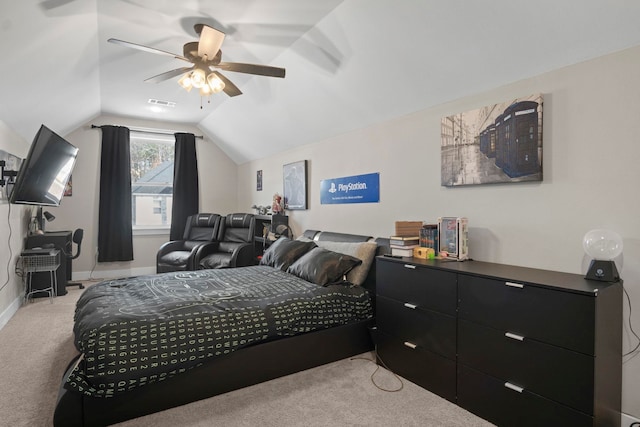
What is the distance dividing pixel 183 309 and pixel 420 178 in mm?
2087

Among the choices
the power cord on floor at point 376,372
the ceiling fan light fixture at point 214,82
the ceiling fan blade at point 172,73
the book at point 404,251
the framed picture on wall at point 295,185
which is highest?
the ceiling fan blade at point 172,73

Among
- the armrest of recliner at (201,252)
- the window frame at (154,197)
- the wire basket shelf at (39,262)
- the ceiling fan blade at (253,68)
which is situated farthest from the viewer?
the window frame at (154,197)

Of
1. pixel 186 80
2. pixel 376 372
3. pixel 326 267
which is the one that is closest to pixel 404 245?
pixel 326 267

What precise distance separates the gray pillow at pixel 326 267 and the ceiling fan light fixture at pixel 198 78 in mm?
1722

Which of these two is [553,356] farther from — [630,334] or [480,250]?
[480,250]

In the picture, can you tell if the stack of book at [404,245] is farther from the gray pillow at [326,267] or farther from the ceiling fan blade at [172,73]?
the ceiling fan blade at [172,73]

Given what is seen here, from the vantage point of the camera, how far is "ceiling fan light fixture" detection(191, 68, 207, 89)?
2797 mm

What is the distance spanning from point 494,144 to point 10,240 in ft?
15.4

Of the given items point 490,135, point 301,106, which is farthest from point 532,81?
point 301,106

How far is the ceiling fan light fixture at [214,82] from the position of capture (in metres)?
2.86

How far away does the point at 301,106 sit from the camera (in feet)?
12.9

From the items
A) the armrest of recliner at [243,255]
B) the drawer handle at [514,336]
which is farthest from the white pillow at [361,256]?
the armrest of recliner at [243,255]

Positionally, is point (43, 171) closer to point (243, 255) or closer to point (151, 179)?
point (243, 255)

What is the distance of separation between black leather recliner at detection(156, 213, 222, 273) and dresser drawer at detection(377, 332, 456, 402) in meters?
3.09
